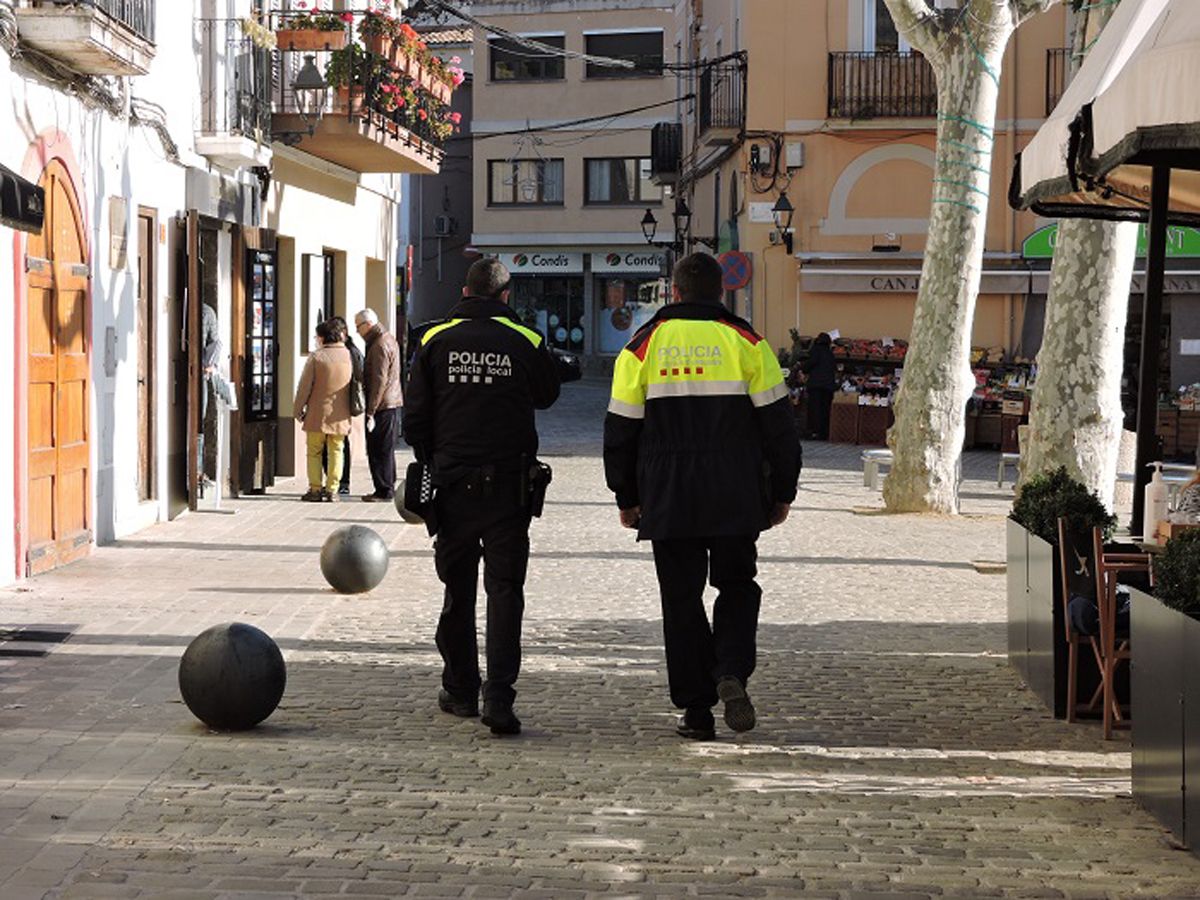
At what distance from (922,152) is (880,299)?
246cm

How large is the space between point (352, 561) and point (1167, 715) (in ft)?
23.3

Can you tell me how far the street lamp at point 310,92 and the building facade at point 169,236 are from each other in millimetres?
29

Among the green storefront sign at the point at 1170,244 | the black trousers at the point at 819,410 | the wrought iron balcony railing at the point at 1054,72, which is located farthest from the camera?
the wrought iron balcony railing at the point at 1054,72

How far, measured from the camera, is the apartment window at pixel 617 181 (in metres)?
59.6

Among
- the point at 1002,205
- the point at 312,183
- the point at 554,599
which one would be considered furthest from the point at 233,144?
the point at 1002,205

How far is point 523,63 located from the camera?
60031 millimetres

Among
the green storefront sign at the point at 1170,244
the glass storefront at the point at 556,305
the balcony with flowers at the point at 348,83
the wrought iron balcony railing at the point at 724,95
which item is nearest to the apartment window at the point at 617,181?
the glass storefront at the point at 556,305

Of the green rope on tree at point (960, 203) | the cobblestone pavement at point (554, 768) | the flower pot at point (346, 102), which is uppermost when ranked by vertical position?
the flower pot at point (346, 102)

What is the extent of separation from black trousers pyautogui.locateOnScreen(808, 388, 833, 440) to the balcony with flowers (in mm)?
10077

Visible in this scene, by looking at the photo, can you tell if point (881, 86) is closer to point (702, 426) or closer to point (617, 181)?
point (617, 181)

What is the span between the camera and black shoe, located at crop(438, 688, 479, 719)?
8812mm

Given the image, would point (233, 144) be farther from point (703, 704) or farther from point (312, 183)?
point (703, 704)

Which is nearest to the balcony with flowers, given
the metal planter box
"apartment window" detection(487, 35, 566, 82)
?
the metal planter box

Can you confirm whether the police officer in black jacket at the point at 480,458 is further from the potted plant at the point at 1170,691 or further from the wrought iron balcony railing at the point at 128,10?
the wrought iron balcony railing at the point at 128,10
